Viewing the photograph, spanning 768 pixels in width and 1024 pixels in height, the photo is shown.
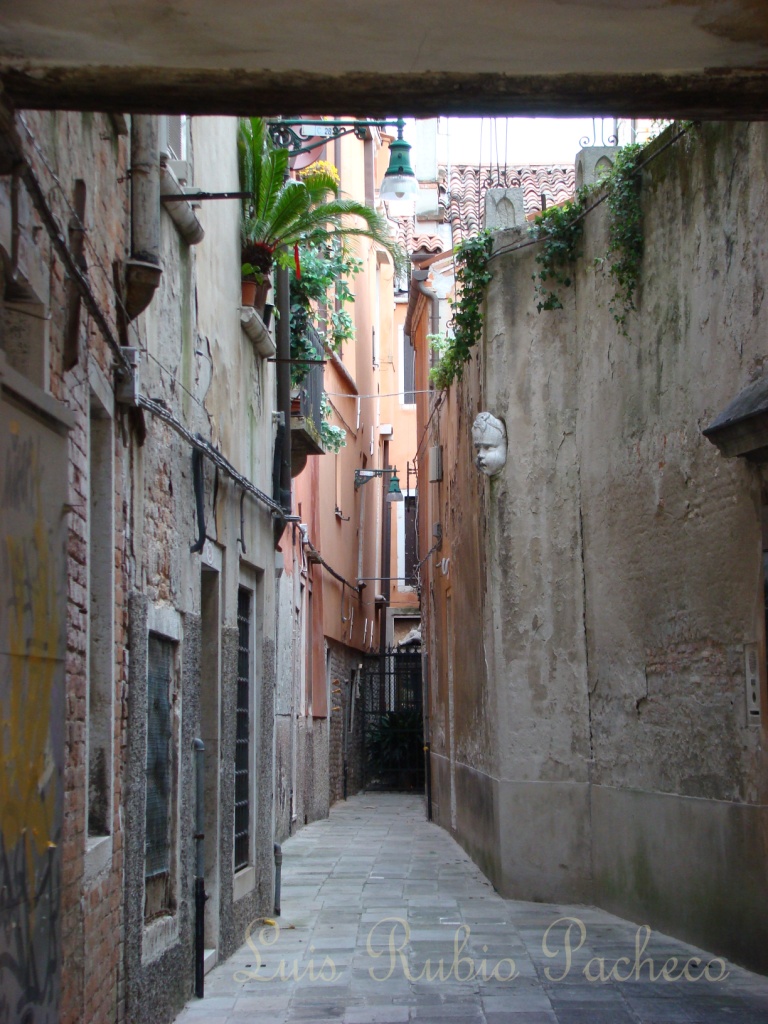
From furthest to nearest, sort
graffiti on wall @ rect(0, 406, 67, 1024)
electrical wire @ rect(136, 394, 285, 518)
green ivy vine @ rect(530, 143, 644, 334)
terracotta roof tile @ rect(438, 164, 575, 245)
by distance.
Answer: terracotta roof tile @ rect(438, 164, 575, 245)
green ivy vine @ rect(530, 143, 644, 334)
electrical wire @ rect(136, 394, 285, 518)
graffiti on wall @ rect(0, 406, 67, 1024)

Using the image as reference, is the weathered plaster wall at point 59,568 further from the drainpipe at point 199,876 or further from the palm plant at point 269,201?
the palm plant at point 269,201

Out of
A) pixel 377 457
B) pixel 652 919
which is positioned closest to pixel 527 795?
pixel 652 919

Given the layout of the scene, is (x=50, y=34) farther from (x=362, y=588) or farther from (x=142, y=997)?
(x=362, y=588)

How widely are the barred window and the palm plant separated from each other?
433cm

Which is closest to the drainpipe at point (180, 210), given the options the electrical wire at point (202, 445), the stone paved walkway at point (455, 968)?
the electrical wire at point (202, 445)

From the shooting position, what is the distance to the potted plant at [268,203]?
1030cm

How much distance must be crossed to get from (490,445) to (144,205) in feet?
18.2

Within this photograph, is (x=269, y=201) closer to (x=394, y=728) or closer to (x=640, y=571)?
(x=640, y=571)

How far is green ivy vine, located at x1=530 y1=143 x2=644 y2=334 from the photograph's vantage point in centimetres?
987

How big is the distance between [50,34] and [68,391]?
139 cm

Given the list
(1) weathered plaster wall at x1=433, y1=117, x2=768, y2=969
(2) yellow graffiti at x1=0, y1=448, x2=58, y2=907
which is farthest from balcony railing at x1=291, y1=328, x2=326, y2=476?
(2) yellow graffiti at x1=0, y1=448, x2=58, y2=907

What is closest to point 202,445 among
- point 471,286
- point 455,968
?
point 455,968

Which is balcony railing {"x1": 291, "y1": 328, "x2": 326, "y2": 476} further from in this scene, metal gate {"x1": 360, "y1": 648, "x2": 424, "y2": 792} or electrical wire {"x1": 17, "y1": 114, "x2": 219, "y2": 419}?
metal gate {"x1": 360, "y1": 648, "x2": 424, "y2": 792}

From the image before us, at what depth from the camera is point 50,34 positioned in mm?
4195
